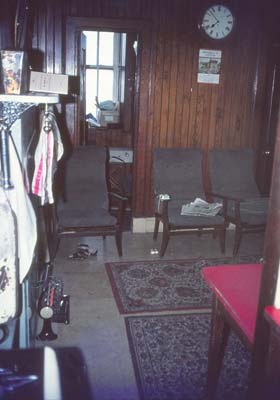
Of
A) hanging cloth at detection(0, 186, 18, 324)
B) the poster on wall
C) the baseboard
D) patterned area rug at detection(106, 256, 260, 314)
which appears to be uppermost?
the poster on wall

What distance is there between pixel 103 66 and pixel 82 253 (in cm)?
505

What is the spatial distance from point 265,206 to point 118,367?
103 inches

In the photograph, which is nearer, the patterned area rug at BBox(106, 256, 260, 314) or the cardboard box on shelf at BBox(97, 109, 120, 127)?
the patterned area rug at BBox(106, 256, 260, 314)

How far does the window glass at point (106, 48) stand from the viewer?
26.8ft

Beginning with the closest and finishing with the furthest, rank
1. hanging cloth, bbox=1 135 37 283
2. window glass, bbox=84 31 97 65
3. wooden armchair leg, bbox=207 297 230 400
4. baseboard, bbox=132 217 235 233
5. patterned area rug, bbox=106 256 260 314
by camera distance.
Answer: hanging cloth, bbox=1 135 37 283 → wooden armchair leg, bbox=207 297 230 400 → patterned area rug, bbox=106 256 260 314 → baseboard, bbox=132 217 235 233 → window glass, bbox=84 31 97 65

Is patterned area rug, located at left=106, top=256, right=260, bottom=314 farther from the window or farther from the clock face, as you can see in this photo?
the window

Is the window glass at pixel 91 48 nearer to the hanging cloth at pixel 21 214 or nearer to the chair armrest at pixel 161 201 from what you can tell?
the chair armrest at pixel 161 201

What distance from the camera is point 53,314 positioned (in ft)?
9.81

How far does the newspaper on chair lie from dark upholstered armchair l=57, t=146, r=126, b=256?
67 centimetres

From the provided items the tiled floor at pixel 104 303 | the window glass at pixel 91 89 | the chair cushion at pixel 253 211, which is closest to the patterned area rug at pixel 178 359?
the tiled floor at pixel 104 303

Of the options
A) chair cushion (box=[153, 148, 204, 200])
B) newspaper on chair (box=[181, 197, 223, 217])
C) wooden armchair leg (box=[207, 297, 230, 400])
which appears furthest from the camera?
chair cushion (box=[153, 148, 204, 200])

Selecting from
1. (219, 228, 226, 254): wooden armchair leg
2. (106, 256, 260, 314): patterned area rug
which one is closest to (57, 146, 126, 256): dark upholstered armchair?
(106, 256, 260, 314): patterned area rug

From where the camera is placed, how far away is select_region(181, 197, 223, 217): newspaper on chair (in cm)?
439

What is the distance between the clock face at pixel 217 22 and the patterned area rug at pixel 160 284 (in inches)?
98.2
